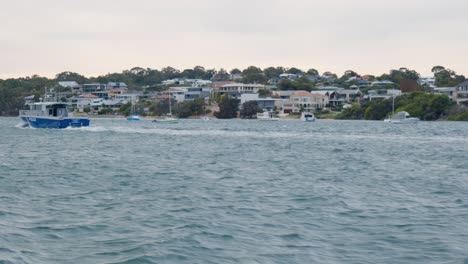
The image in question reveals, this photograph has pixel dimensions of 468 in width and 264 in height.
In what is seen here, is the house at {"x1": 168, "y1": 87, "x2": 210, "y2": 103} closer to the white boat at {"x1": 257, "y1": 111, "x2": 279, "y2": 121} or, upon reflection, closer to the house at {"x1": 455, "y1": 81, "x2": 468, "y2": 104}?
the white boat at {"x1": 257, "y1": 111, "x2": 279, "y2": 121}

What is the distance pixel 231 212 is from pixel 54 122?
60.2 m

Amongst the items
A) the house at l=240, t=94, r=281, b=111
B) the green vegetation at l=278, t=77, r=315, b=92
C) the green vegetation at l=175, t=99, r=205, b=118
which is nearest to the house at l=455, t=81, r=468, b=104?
the house at l=240, t=94, r=281, b=111

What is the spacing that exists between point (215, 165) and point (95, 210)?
1484 centimetres

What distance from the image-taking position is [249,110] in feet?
491

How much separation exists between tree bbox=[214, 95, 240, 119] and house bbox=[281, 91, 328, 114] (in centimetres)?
987

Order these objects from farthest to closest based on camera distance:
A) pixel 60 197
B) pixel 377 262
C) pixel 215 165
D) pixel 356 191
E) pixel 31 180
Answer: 1. pixel 215 165
2. pixel 31 180
3. pixel 356 191
4. pixel 60 197
5. pixel 377 262

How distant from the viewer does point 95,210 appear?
59.3ft

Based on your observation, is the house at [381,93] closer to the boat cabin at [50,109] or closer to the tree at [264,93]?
the tree at [264,93]

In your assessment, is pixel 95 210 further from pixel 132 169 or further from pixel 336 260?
pixel 132 169

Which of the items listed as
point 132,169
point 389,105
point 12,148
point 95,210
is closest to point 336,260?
point 95,210

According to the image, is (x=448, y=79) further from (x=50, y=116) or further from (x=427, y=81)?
(x=50, y=116)

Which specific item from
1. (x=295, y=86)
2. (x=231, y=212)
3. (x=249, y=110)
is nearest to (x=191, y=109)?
(x=249, y=110)

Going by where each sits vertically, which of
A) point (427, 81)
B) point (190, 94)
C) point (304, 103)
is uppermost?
point (427, 81)

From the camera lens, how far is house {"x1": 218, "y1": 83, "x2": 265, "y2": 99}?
545 feet
